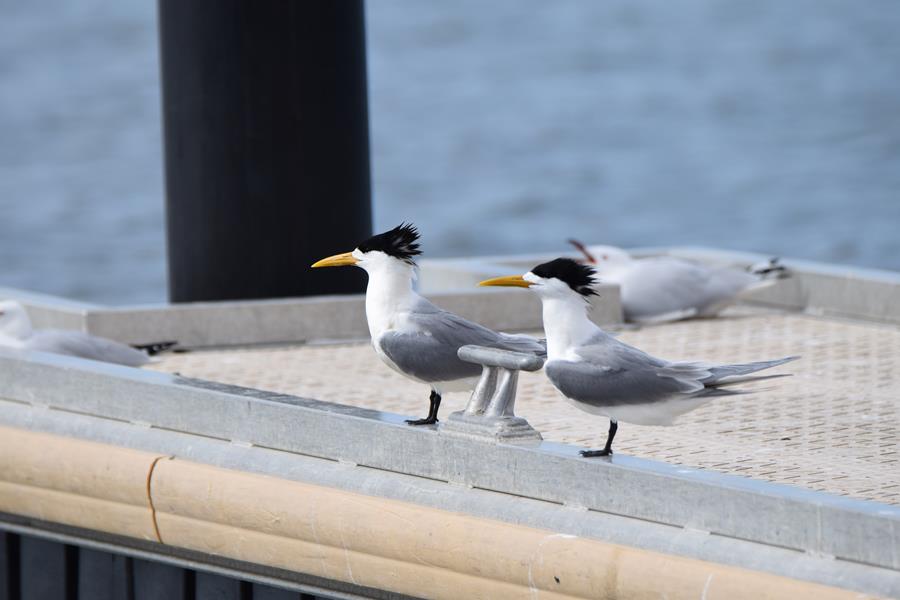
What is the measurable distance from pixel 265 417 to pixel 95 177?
20.9 m

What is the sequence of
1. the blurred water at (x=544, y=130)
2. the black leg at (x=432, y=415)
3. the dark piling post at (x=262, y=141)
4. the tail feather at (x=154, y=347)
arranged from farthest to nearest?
1. the blurred water at (x=544, y=130)
2. the dark piling post at (x=262, y=141)
3. the tail feather at (x=154, y=347)
4. the black leg at (x=432, y=415)

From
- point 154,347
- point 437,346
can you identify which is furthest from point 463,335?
point 154,347

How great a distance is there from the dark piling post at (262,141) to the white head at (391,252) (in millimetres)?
2948

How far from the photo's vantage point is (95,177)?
25.5 meters

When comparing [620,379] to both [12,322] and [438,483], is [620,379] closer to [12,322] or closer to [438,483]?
[438,483]

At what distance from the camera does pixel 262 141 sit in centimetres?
773

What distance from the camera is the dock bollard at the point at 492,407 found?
15.1 ft

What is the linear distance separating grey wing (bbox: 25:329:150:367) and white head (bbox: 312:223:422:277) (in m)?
1.95

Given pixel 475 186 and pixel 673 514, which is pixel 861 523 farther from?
pixel 475 186

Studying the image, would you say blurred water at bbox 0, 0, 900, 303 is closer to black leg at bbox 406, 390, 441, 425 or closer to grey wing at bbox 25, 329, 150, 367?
grey wing at bbox 25, 329, 150, 367

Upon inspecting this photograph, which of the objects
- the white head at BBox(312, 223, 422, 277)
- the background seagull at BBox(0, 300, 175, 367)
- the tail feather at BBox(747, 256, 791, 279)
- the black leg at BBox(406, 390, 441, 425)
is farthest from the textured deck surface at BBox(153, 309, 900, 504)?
the white head at BBox(312, 223, 422, 277)

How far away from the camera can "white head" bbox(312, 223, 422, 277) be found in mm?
4812

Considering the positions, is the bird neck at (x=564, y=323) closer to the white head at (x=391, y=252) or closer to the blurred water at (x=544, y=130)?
the white head at (x=391, y=252)

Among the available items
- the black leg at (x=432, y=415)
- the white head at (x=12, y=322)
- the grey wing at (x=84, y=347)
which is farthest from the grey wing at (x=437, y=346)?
the white head at (x=12, y=322)
